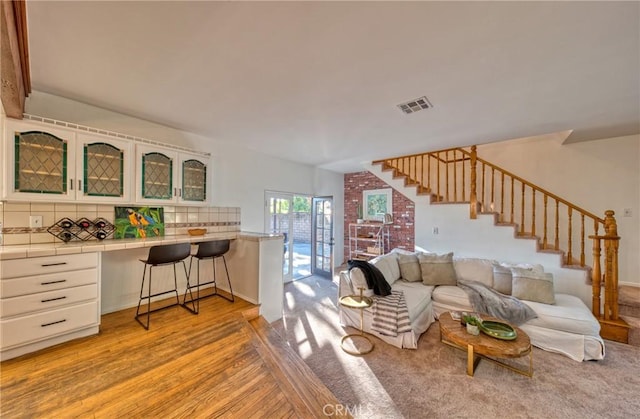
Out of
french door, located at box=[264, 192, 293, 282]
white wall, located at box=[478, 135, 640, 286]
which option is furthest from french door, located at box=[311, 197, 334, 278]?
white wall, located at box=[478, 135, 640, 286]

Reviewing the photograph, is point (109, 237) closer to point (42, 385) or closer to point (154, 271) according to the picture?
point (154, 271)

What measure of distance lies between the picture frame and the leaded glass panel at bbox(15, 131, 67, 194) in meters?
5.38

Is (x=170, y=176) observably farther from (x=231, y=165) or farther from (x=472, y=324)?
(x=472, y=324)

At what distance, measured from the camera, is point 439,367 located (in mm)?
2371

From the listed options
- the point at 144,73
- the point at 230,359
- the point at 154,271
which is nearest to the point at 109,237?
the point at 154,271

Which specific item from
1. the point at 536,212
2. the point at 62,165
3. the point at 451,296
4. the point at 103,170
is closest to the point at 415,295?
the point at 451,296

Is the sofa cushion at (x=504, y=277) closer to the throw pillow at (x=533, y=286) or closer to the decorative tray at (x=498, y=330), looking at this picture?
the throw pillow at (x=533, y=286)

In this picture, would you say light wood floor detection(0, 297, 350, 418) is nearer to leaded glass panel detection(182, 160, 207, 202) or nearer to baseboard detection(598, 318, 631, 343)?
leaded glass panel detection(182, 160, 207, 202)

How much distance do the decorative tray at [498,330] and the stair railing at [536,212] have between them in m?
1.68

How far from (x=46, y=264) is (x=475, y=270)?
4967mm

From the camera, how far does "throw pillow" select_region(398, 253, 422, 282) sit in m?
3.79

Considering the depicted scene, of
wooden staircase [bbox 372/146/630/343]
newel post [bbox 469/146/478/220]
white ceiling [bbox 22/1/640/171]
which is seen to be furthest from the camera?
newel post [bbox 469/146/478/220]

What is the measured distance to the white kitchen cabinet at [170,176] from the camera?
2.69 meters

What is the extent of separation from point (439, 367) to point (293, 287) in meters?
3.06
